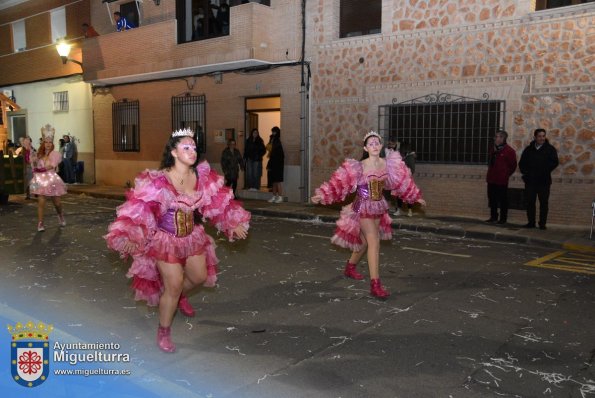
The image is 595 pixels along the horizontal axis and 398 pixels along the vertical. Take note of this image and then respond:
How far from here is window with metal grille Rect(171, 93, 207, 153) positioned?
18391mm

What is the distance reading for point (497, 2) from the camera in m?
12.3

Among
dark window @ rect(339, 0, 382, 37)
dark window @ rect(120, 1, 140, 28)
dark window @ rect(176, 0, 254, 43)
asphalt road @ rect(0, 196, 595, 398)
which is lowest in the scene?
asphalt road @ rect(0, 196, 595, 398)

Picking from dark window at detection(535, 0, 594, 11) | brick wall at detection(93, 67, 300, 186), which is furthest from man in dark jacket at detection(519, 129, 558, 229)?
brick wall at detection(93, 67, 300, 186)

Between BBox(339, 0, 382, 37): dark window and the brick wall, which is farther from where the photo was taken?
the brick wall

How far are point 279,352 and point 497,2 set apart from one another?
10633 mm

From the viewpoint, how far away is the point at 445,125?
1332 cm

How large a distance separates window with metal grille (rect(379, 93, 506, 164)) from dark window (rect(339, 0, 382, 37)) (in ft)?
7.60

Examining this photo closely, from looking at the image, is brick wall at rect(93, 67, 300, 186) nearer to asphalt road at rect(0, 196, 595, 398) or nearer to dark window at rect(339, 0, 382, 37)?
dark window at rect(339, 0, 382, 37)

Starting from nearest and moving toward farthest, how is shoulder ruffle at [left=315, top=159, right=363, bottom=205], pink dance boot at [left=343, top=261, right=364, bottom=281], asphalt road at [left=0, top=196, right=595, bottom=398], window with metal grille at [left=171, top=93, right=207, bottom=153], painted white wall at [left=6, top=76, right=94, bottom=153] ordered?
1. asphalt road at [left=0, top=196, right=595, bottom=398]
2. shoulder ruffle at [left=315, top=159, right=363, bottom=205]
3. pink dance boot at [left=343, top=261, right=364, bottom=281]
4. window with metal grille at [left=171, top=93, right=207, bottom=153]
5. painted white wall at [left=6, top=76, right=94, bottom=153]

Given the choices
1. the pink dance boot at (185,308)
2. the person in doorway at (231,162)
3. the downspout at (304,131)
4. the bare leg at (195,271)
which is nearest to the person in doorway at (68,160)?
the person in doorway at (231,162)

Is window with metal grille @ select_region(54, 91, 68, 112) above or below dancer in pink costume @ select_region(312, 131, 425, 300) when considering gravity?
above

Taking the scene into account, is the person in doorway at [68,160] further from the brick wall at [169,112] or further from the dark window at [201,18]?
the dark window at [201,18]

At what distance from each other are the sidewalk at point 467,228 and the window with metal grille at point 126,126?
7.83 metres

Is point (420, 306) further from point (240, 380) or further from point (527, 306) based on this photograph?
point (240, 380)
